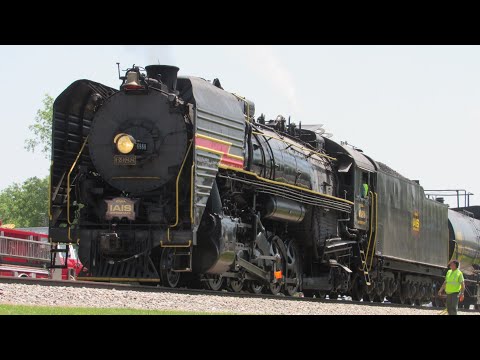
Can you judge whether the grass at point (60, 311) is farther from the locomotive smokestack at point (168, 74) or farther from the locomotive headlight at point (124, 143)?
the locomotive smokestack at point (168, 74)

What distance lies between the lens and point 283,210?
17.9 m

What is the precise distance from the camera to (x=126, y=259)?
14547mm

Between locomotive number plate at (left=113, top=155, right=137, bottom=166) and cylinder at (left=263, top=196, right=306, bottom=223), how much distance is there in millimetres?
3695

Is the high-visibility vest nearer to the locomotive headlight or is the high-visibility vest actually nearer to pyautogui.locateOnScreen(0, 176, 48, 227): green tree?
the locomotive headlight

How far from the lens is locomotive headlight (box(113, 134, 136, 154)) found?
14828mm

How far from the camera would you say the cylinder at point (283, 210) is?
17.3m

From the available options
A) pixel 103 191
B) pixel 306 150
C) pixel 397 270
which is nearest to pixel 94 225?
pixel 103 191

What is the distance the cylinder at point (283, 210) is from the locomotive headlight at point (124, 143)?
3.82 metres

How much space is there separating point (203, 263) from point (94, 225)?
225cm

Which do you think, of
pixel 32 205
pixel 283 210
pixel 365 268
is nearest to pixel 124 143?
pixel 283 210

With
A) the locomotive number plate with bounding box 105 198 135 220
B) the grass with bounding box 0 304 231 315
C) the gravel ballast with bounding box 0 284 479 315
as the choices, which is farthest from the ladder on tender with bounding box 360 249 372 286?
the grass with bounding box 0 304 231 315

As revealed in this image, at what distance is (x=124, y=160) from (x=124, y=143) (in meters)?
0.32

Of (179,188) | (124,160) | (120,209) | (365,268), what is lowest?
(365,268)

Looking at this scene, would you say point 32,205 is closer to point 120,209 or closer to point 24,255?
point 24,255
